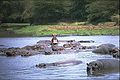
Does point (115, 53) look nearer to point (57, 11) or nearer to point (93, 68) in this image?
point (93, 68)

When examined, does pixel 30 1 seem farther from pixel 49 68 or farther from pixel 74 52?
pixel 49 68

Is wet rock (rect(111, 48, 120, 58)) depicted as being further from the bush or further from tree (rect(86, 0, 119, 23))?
tree (rect(86, 0, 119, 23))

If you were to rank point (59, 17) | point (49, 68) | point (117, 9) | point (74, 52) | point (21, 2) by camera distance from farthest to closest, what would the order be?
point (21, 2) < point (59, 17) < point (117, 9) < point (74, 52) < point (49, 68)

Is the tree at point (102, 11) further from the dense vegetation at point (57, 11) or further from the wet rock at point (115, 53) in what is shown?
the wet rock at point (115, 53)

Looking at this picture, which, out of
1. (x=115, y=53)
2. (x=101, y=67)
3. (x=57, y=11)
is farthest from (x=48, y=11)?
(x=101, y=67)

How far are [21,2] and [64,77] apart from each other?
7063 centimetres

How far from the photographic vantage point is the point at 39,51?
3030 cm

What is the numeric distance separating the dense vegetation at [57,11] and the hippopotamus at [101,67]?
3657 centimetres

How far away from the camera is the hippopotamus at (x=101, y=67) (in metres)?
19.4

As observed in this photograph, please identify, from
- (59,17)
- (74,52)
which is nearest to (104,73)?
(74,52)

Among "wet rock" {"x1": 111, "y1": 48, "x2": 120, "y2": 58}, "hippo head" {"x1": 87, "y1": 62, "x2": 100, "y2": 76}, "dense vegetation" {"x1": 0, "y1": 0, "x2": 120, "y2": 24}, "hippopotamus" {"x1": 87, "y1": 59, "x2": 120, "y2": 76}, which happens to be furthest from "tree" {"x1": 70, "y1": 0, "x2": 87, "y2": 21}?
"hippo head" {"x1": 87, "y1": 62, "x2": 100, "y2": 76}

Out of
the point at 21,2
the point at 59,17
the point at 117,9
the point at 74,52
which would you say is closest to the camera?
the point at 74,52

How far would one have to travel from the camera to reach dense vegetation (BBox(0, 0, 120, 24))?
208 ft

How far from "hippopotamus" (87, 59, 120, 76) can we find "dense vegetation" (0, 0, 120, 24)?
120ft
